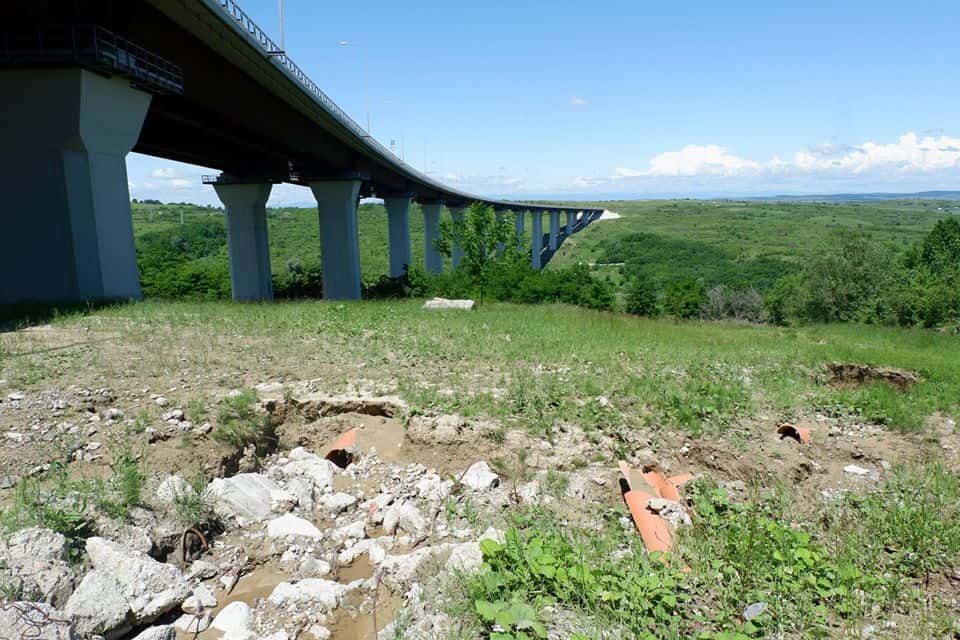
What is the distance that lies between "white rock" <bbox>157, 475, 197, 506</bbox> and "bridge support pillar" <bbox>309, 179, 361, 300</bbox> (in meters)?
31.9

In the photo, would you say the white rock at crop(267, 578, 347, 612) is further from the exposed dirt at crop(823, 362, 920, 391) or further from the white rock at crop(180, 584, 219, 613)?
the exposed dirt at crop(823, 362, 920, 391)

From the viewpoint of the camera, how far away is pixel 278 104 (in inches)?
949

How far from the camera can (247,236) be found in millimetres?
37250

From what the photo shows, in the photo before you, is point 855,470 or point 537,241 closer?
point 855,470

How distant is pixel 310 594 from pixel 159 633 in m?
1.01

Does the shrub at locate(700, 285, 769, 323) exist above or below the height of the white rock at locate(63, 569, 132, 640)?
below

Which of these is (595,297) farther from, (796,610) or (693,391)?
(796,610)

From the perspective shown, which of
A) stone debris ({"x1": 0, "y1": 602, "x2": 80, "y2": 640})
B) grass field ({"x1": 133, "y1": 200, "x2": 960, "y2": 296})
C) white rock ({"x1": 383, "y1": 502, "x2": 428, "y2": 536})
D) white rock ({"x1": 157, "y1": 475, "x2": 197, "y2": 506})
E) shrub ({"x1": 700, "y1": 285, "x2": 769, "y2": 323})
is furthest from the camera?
grass field ({"x1": 133, "y1": 200, "x2": 960, "y2": 296})

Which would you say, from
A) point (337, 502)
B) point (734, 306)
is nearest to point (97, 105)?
point (337, 502)

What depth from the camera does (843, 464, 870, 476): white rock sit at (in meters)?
6.79

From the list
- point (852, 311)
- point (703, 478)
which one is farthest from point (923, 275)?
point (703, 478)

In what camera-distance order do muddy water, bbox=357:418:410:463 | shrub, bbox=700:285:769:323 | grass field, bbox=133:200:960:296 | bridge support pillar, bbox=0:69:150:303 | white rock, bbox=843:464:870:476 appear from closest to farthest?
white rock, bbox=843:464:870:476 < muddy water, bbox=357:418:410:463 < bridge support pillar, bbox=0:69:150:303 < shrub, bbox=700:285:769:323 < grass field, bbox=133:200:960:296

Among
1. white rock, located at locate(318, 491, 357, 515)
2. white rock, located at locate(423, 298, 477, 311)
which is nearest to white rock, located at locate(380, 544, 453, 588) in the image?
white rock, located at locate(318, 491, 357, 515)

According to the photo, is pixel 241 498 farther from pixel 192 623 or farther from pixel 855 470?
pixel 855 470
